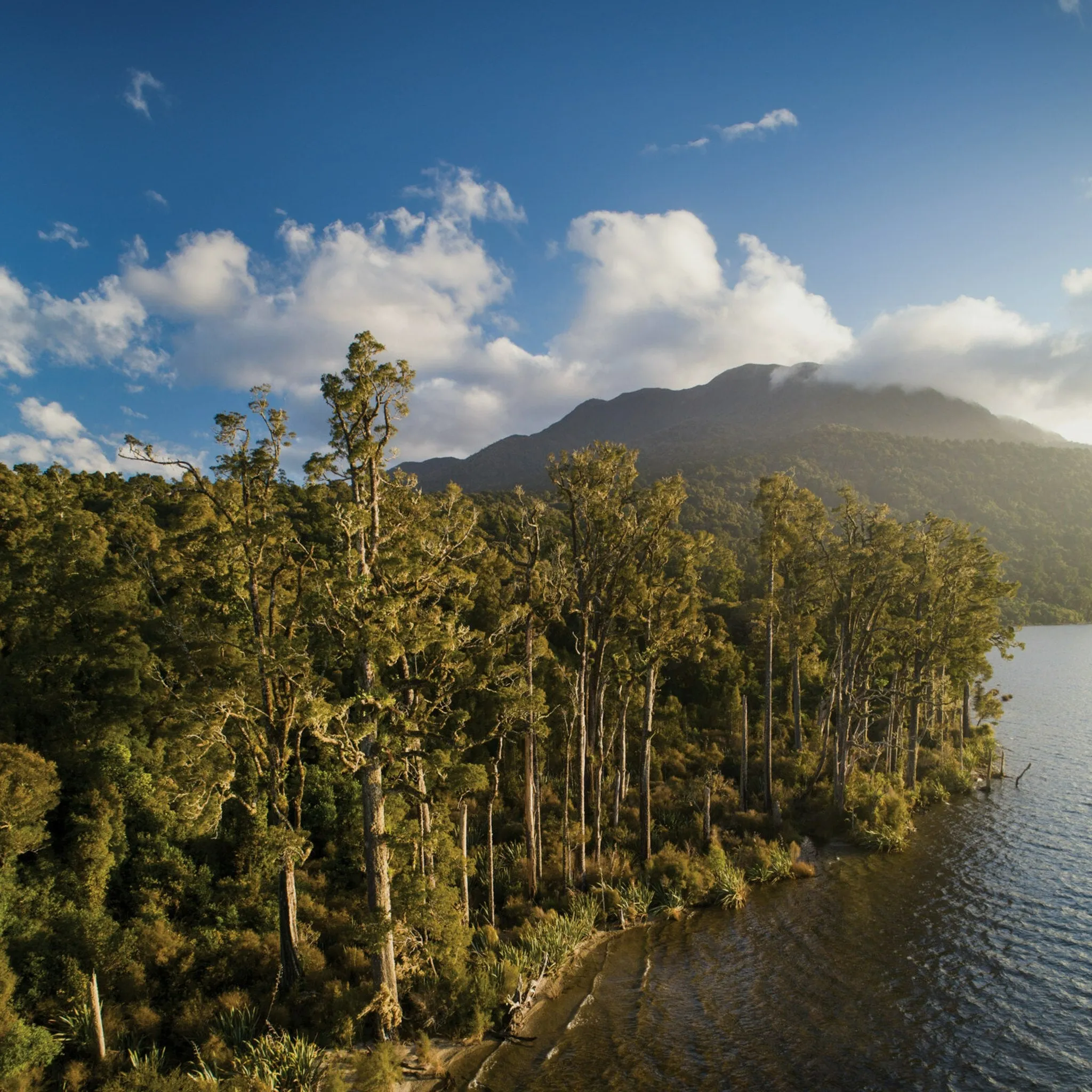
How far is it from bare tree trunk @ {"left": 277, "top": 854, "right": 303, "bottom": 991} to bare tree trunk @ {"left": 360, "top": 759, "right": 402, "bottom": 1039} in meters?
2.81

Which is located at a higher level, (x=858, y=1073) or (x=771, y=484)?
(x=771, y=484)

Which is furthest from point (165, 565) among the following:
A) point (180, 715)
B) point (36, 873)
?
point (36, 873)

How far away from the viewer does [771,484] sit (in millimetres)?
24984

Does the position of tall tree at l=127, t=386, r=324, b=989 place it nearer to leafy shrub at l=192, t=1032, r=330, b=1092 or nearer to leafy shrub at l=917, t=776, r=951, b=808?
leafy shrub at l=192, t=1032, r=330, b=1092

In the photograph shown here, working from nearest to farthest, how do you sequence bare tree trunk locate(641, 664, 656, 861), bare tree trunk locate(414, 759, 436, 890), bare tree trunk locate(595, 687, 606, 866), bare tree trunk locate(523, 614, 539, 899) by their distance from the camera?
1. bare tree trunk locate(414, 759, 436, 890)
2. bare tree trunk locate(523, 614, 539, 899)
3. bare tree trunk locate(595, 687, 606, 866)
4. bare tree trunk locate(641, 664, 656, 861)

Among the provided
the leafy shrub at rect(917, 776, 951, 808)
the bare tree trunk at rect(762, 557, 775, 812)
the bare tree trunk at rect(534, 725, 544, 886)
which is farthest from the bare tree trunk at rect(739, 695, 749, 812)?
the leafy shrub at rect(917, 776, 951, 808)

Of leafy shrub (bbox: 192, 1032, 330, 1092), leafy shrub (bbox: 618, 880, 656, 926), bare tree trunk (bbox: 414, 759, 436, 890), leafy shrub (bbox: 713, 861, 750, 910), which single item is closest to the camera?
leafy shrub (bbox: 192, 1032, 330, 1092)

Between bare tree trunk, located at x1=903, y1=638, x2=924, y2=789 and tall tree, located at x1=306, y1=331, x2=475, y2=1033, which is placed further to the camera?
bare tree trunk, located at x1=903, y1=638, x2=924, y2=789

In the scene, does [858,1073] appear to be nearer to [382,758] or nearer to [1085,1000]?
[1085,1000]

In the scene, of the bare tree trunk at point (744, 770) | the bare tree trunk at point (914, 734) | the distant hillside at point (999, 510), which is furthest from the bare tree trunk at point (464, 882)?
the distant hillside at point (999, 510)

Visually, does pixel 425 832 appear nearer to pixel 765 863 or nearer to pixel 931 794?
pixel 765 863

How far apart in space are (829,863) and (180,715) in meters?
23.5

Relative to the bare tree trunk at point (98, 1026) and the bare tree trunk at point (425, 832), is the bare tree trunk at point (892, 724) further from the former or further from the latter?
the bare tree trunk at point (98, 1026)

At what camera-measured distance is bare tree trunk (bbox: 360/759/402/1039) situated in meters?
12.2
